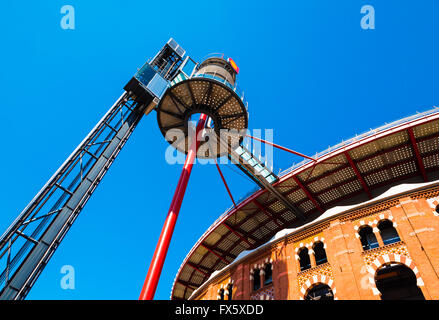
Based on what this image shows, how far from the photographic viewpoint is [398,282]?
17.1 metres

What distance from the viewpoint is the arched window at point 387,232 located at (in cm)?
1709

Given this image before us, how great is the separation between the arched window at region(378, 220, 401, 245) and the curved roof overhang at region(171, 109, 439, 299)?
5126 millimetres

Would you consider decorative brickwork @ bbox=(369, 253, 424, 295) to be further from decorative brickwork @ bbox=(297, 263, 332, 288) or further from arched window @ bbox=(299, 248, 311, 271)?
arched window @ bbox=(299, 248, 311, 271)

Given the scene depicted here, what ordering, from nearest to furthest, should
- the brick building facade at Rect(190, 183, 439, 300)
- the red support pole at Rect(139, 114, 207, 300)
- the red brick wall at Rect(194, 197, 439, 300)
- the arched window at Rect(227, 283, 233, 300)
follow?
the red support pole at Rect(139, 114, 207, 300) < the red brick wall at Rect(194, 197, 439, 300) < the brick building facade at Rect(190, 183, 439, 300) < the arched window at Rect(227, 283, 233, 300)

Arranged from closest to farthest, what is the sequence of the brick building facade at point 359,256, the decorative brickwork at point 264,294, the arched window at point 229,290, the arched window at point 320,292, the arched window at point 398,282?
the brick building facade at point 359,256 → the arched window at point 398,282 → the decorative brickwork at point 264,294 → the arched window at point 320,292 → the arched window at point 229,290

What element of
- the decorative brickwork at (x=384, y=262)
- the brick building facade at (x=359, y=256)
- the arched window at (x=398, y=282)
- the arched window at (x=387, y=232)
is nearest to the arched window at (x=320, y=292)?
the brick building facade at (x=359, y=256)

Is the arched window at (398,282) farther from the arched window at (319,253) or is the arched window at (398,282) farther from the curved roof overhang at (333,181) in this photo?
the curved roof overhang at (333,181)

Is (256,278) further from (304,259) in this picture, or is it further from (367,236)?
(367,236)

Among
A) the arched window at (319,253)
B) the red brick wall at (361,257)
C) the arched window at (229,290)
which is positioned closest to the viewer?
the red brick wall at (361,257)

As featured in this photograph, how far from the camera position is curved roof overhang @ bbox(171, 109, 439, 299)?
2011 cm

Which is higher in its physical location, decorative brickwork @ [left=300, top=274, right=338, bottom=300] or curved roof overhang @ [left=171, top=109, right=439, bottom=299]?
curved roof overhang @ [left=171, top=109, right=439, bottom=299]

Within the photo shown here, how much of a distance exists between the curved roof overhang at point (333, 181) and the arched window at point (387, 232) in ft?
16.8

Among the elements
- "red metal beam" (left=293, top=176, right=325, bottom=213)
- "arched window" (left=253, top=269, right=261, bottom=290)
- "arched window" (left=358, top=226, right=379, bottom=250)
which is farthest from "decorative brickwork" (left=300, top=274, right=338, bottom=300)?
"red metal beam" (left=293, top=176, right=325, bottom=213)
